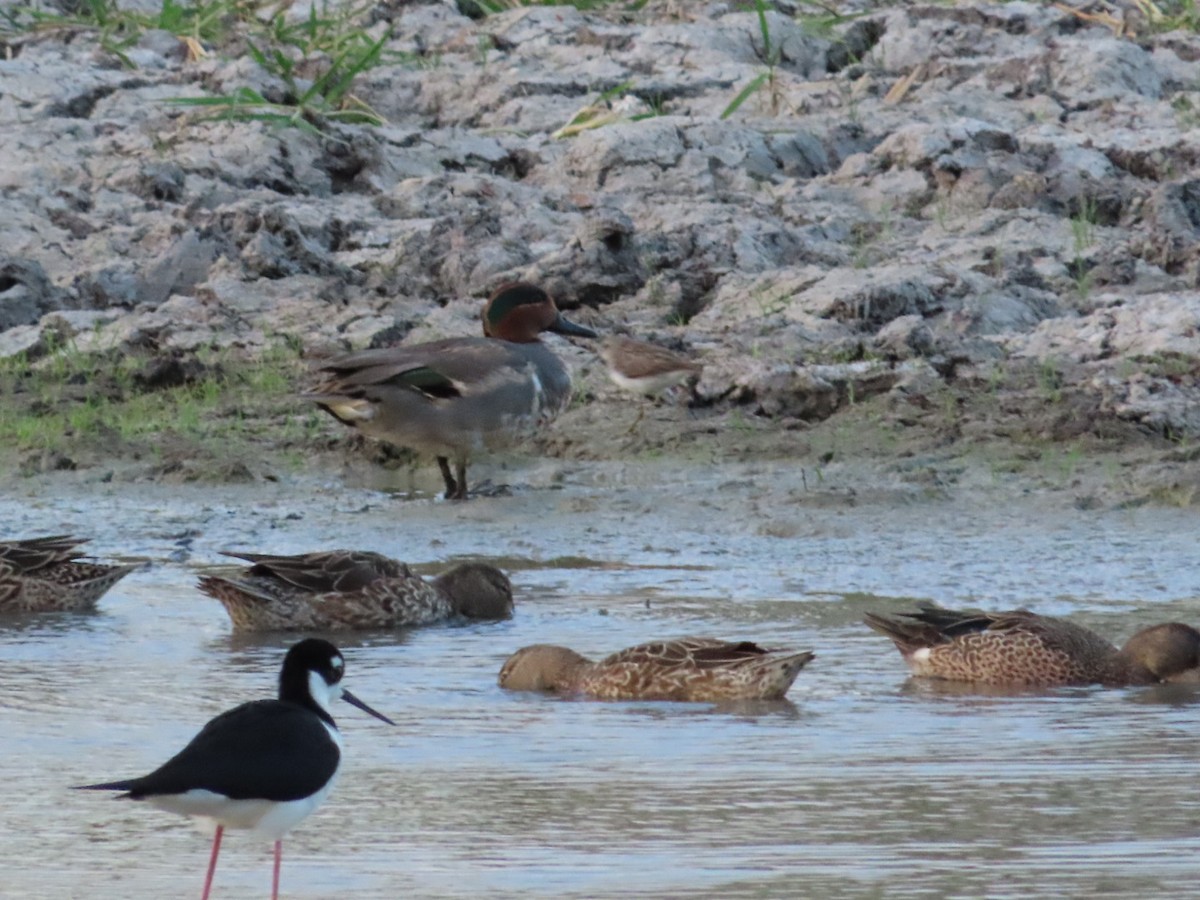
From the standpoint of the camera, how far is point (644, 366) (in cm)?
1241

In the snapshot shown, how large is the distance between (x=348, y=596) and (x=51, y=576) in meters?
1.26

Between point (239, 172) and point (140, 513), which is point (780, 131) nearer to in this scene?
point (239, 172)

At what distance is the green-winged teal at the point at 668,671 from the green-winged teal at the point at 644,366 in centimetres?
388

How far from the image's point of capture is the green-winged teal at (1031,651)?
8.45m

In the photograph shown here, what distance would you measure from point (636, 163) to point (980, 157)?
1997 mm

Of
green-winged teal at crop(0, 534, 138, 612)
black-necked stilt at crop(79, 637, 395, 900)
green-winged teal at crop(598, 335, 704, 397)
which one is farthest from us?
green-winged teal at crop(598, 335, 704, 397)

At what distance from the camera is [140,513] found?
469 inches

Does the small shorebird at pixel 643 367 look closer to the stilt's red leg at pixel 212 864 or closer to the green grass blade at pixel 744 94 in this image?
the green grass blade at pixel 744 94

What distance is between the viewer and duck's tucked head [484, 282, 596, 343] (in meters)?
12.7

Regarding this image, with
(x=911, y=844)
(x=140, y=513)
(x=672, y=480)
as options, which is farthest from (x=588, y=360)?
(x=911, y=844)

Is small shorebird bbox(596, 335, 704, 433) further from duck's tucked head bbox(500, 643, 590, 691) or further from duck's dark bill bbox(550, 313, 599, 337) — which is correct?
duck's tucked head bbox(500, 643, 590, 691)

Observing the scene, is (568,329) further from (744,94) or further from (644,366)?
(744,94)

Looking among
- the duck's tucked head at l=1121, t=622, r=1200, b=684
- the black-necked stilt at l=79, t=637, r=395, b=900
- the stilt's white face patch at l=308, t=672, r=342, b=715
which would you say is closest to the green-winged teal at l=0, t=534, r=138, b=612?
Answer: the duck's tucked head at l=1121, t=622, r=1200, b=684

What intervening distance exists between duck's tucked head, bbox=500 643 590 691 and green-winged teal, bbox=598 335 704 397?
3.87m
